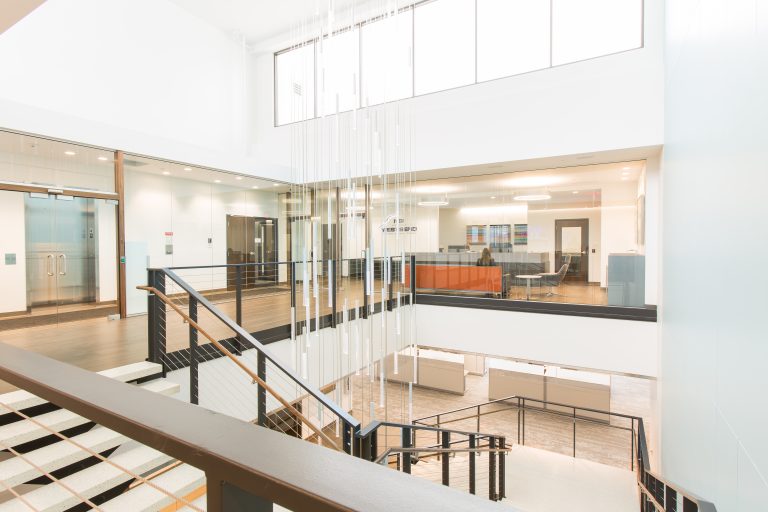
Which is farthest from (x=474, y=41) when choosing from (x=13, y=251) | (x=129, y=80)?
(x=13, y=251)

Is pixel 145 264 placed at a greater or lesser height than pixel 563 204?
lesser

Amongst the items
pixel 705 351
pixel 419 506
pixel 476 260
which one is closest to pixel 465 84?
pixel 476 260

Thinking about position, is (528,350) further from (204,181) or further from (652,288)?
(204,181)

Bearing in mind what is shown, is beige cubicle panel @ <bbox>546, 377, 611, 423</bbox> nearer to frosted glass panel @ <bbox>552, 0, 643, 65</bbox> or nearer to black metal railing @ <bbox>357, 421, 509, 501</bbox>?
black metal railing @ <bbox>357, 421, 509, 501</bbox>

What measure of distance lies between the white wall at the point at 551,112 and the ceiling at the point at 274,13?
207 centimetres

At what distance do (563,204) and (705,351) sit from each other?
525cm

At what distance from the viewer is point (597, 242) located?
7102 millimetres

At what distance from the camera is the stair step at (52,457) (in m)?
2.38

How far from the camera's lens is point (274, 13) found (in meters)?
8.18

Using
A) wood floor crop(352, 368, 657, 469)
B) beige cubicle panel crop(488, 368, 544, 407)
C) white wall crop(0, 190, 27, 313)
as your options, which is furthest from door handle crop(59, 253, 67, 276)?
beige cubicle panel crop(488, 368, 544, 407)

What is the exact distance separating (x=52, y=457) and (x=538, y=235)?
24.2 ft

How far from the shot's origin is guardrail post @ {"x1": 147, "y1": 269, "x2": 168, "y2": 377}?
3.72m

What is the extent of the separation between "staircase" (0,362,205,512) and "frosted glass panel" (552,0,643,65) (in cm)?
750

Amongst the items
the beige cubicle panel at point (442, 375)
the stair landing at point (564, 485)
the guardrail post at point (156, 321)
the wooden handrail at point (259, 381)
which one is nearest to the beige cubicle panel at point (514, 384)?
the beige cubicle panel at point (442, 375)
